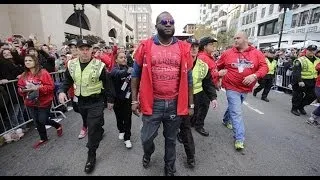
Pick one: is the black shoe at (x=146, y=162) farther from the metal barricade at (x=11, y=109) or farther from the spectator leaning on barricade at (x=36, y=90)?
the metal barricade at (x=11, y=109)

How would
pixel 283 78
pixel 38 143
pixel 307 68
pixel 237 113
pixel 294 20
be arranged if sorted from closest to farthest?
pixel 237 113
pixel 38 143
pixel 307 68
pixel 283 78
pixel 294 20

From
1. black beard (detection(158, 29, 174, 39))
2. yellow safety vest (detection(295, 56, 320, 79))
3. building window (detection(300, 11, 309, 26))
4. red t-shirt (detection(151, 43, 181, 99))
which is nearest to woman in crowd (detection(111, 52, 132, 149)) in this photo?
red t-shirt (detection(151, 43, 181, 99))

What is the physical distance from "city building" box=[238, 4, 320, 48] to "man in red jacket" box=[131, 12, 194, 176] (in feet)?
58.9

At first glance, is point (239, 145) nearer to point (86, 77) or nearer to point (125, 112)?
point (125, 112)

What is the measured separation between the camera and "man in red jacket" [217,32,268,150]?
4301 mm

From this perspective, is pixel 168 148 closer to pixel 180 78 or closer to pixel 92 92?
pixel 180 78

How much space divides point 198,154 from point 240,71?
5.65 feet

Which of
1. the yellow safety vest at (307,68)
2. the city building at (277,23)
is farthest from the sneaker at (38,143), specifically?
the city building at (277,23)

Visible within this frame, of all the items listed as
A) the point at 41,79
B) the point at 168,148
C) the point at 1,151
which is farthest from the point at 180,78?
the point at 1,151

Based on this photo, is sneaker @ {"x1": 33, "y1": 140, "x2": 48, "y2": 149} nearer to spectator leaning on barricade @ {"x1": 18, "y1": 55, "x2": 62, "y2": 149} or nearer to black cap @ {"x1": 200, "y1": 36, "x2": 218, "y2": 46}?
spectator leaning on barricade @ {"x1": 18, "y1": 55, "x2": 62, "y2": 149}

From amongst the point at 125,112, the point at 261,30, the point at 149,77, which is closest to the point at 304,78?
the point at 125,112

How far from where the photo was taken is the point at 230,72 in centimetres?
452

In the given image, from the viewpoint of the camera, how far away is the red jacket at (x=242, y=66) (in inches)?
170

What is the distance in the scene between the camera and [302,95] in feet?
22.5
